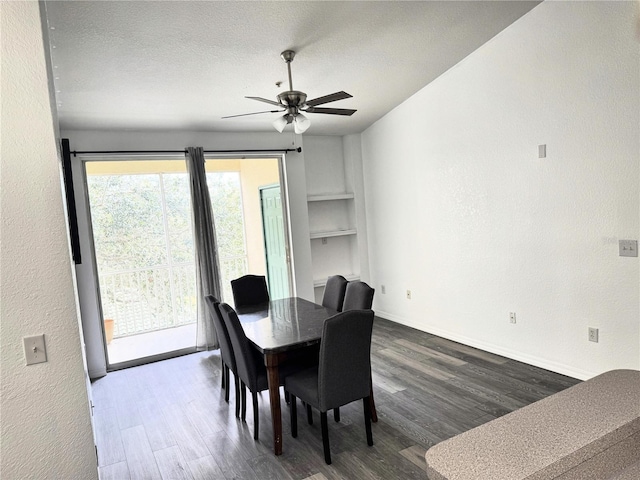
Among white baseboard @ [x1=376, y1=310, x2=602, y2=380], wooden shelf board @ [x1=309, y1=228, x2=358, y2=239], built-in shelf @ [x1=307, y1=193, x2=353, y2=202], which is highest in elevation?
built-in shelf @ [x1=307, y1=193, x2=353, y2=202]

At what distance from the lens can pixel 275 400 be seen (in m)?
2.82

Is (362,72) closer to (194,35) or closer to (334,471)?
(194,35)

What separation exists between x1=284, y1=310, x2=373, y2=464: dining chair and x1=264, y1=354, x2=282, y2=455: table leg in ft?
0.49

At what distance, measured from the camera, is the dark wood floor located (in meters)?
2.68

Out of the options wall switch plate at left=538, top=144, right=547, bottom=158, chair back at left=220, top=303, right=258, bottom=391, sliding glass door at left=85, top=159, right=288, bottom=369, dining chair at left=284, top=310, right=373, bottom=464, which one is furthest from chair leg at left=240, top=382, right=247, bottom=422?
wall switch plate at left=538, top=144, right=547, bottom=158

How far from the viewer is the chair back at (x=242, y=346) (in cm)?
287

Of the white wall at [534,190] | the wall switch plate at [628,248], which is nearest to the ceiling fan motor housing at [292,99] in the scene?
the white wall at [534,190]

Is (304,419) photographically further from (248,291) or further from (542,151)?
(542,151)

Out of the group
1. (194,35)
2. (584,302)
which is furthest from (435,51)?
(584,302)

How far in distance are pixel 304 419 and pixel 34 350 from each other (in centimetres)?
213

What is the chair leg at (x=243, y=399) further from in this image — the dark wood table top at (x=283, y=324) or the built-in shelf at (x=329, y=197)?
the built-in shelf at (x=329, y=197)

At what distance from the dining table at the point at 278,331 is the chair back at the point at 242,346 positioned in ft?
0.24

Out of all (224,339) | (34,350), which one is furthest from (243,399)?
(34,350)

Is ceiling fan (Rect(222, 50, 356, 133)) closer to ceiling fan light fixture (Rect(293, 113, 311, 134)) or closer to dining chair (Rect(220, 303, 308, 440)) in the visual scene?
ceiling fan light fixture (Rect(293, 113, 311, 134))
